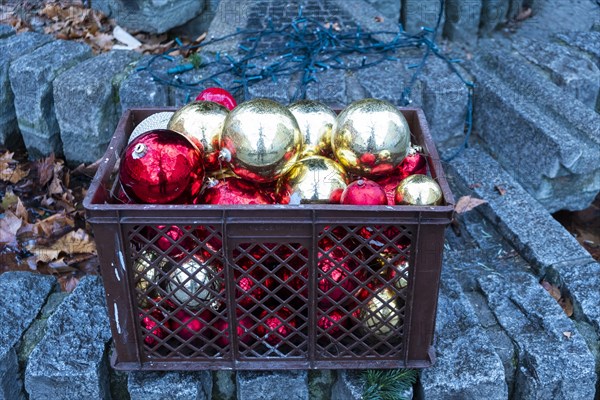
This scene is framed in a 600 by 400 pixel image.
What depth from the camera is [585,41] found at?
3109mm

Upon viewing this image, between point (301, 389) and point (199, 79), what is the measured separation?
142 centimetres

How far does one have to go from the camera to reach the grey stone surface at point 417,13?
425 centimetres

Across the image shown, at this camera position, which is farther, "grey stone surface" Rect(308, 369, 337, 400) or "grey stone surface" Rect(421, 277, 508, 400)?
"grey stone surface" Rect(308, 369, 337, 400)

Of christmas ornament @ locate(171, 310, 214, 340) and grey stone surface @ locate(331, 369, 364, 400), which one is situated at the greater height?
christmas ornament @ locate(171, 310, 214, 340)

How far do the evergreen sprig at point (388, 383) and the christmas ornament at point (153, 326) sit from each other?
0.52m

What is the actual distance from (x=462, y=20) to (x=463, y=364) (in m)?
3.42

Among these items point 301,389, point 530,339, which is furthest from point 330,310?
point 530,339

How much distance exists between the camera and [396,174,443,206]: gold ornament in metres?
1.42

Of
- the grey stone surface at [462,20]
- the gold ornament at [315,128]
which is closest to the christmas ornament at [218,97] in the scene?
the gold ornament at [315,128]

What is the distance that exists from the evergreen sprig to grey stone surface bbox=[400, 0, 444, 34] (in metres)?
3.15

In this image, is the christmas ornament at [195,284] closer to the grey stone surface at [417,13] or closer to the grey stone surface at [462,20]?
the grey stone surface at [417,13]

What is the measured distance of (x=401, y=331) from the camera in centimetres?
154

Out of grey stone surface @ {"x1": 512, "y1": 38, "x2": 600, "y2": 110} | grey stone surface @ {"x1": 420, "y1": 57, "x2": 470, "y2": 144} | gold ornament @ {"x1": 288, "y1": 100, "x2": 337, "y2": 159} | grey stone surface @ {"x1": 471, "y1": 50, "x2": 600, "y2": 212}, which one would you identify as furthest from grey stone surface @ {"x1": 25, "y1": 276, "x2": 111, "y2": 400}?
grey stone surface @ {"x1": 512, "y1": 38, "x2": 600, "y2": 110}

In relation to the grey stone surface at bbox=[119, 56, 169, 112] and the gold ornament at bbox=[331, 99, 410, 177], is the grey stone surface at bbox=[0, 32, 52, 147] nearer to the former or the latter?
the grey stone surface at bbox=[119, 56, 169, 112]
